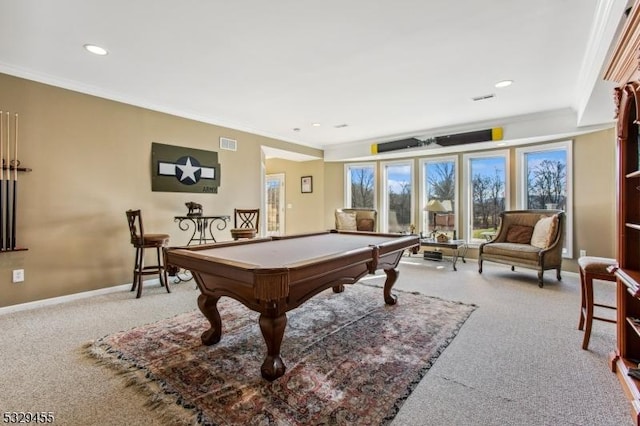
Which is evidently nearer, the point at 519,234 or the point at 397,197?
the point at 519,234

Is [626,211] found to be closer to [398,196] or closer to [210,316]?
[210,316]

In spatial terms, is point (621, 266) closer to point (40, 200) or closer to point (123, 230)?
point (123, 230)

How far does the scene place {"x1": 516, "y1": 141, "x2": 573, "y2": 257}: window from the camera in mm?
4797

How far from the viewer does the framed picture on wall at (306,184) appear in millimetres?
7625

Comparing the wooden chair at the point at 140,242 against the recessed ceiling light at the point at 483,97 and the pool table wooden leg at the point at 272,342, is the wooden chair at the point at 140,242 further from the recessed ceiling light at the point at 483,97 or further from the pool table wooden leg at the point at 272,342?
the recessed ceiling light at the point at 483,97

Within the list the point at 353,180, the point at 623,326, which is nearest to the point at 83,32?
the point at 623,326

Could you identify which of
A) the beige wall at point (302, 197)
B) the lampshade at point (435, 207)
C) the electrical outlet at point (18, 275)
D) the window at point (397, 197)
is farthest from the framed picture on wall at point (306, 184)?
the electrical outlet at point (18, 275)

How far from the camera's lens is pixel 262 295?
160cm

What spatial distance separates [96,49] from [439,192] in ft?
19.2

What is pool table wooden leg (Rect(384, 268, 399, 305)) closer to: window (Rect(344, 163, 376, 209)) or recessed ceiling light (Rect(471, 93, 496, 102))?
recessed ceiling light (Rect(471, 93, 496, 102))

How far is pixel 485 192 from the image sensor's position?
5.73 metres

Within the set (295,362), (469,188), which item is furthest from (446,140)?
(295,362)

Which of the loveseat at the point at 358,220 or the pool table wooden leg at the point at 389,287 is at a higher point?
the loveseat at the point at 358,220

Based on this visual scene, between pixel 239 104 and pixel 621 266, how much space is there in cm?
433
